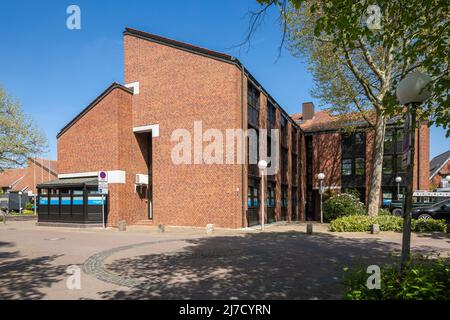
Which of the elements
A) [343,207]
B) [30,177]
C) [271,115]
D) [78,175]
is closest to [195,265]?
[343,207]

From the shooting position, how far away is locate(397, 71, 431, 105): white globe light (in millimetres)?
4609

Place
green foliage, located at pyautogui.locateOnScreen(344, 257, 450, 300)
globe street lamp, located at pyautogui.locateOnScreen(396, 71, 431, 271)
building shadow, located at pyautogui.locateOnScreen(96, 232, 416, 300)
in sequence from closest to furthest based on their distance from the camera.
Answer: green foliage, located at pyautogui.locateOnScreen(344, 257, 450, 300) < globe street lamp, located at pyautogui.locateOnScreen(396, 71, 431, 271) < building shadow, located at pyautogui.locateOnScreen(96, 232, 416, 300)

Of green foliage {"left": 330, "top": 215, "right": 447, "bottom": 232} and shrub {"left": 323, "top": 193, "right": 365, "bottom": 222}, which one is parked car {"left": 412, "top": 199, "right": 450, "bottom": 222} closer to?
shrub {"left": 323, "top": 193, "right": 365, "bottom": 222}

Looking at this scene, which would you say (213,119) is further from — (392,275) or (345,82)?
(392,275)

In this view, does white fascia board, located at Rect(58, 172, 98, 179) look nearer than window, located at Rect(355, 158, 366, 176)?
Yes

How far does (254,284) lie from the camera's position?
20.7 feet

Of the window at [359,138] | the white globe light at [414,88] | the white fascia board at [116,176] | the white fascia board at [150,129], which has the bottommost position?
the white fascia board at [116,176]

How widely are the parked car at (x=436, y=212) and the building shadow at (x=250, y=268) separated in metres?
8.89

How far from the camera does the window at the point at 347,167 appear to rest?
3422cm

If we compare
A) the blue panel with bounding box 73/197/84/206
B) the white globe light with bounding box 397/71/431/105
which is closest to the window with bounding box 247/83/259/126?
the blue panel with bounding box 73/197/84/206

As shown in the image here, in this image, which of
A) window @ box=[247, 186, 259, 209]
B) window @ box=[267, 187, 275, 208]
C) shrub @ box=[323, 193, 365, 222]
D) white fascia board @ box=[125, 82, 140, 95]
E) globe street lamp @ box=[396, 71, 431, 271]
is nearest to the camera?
globe street lamp @ box=[396, 71, 431, 271]

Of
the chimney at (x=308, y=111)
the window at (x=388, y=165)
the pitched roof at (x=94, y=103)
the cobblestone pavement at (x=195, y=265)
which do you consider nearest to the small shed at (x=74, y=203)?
the pitched roof at (x=94, y=103)

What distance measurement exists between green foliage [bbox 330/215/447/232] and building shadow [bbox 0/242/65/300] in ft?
39.9

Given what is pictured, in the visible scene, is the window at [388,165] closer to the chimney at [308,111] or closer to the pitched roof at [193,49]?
the chimney at [308,111]
